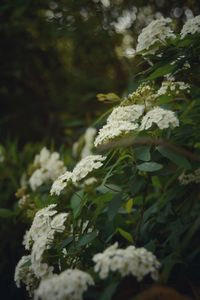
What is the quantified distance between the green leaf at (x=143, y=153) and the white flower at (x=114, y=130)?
0.08m

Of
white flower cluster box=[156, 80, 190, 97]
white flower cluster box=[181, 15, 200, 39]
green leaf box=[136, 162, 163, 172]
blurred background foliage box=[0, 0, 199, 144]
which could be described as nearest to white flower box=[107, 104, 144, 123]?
white flower cluster box=[156, 80, 190, 97]

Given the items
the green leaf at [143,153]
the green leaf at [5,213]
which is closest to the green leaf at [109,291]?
the green leaf at [143,153]

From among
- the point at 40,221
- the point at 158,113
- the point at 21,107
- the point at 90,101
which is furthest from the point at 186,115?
the point at 21,107

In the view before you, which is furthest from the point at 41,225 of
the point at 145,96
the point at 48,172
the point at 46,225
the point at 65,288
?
the point at 48,172

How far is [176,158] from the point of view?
153 centimetres

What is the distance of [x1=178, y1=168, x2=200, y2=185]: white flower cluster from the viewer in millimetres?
1694

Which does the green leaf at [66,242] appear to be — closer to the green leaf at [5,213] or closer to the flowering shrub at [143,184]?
the flowering shrub at [143,184]

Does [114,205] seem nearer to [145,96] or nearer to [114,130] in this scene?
[114,130]

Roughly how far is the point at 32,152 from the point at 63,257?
85.2 inches

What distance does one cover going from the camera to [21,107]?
5.41 metres

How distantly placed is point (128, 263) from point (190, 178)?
511mm

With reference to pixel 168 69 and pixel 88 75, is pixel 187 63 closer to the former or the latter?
pixel 168 69

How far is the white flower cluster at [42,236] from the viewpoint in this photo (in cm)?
158

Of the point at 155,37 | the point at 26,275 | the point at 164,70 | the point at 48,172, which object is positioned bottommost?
the point at 48,172
